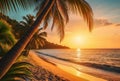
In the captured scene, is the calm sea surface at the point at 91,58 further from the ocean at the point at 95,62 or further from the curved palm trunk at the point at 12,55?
the curved palm trunk at the point at 12,55

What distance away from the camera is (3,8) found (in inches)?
192

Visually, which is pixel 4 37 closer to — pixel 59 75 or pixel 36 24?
pixel 36 24

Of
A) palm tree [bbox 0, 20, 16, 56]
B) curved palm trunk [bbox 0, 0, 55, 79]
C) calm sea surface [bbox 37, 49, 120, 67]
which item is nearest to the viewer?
curved palm trunk [bbox 0, 0, 55, 79]

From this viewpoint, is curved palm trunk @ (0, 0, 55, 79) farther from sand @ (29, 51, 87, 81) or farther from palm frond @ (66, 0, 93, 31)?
sand @ (29, 51, 87, 81)

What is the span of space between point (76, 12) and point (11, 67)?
8.24ft

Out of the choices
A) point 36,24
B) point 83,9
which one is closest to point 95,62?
point 83,9

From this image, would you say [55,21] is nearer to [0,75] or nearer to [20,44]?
[20,44]

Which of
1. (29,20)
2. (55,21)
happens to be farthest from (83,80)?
(29,20)

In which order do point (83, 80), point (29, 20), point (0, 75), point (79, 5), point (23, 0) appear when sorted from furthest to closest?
point (29, 20)
point (83, 80)
point (79, 5)
point (23, 0)
point (0, 75)

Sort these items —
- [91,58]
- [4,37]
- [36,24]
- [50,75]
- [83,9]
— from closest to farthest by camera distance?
1. [36,24]
2. [4,37]
3. [83,9]
4. [50,75]
5. [91,58]

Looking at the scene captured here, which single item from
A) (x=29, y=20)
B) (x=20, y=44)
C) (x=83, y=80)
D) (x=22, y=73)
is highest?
(x=29, y=20)

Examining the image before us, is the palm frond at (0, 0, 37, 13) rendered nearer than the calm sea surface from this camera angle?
Yes

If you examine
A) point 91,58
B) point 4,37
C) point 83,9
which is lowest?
point 91,58

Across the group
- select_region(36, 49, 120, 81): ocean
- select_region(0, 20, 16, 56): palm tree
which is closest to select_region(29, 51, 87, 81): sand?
select_region(36, 49, 120, 81): ocean
